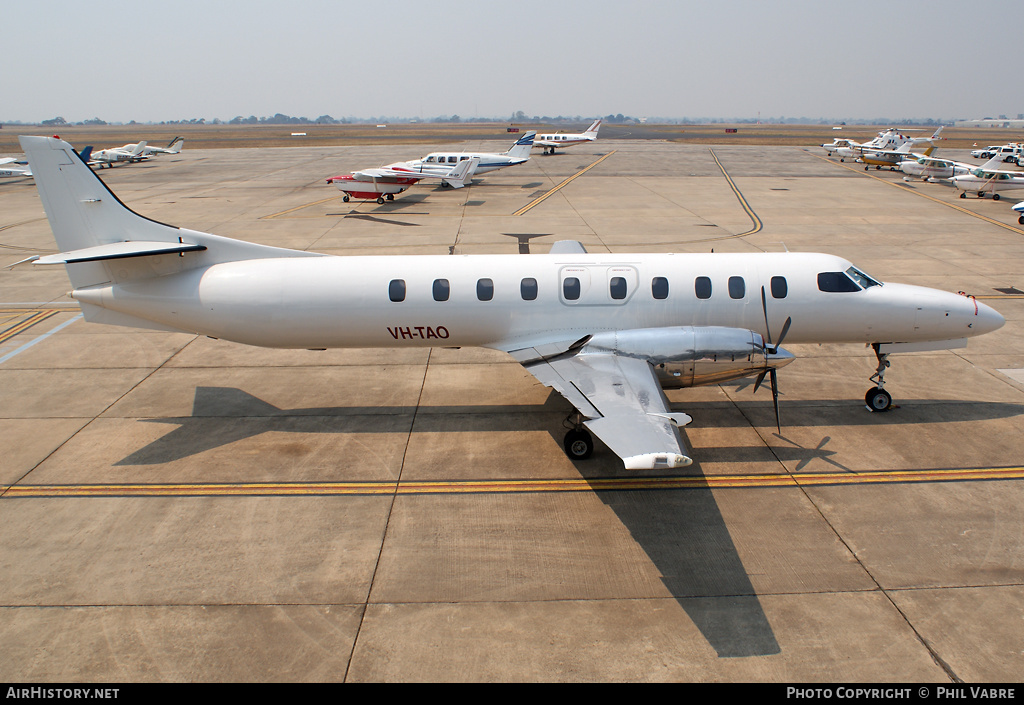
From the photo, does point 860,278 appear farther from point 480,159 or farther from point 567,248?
point 480,159

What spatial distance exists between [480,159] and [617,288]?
41.4 meters

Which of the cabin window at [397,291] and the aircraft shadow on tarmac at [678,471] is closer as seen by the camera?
the aircraft shadow on tarmac at [678,471]

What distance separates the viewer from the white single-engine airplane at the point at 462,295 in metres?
11.8

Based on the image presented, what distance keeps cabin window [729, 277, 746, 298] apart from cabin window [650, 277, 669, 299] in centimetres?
128

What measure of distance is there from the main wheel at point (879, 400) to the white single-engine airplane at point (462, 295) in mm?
22

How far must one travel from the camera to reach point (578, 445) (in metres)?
10.8

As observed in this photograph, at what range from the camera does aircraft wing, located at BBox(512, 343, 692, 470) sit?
8148 mm

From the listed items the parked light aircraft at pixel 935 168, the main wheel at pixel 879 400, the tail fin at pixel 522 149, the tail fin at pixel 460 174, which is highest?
the tail fin at pixel 522 149

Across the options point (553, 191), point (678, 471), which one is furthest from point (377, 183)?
point (678, 471)

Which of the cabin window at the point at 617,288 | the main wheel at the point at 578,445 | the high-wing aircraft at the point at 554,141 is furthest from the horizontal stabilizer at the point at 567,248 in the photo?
the high-wing aircraft at the point at 554,141

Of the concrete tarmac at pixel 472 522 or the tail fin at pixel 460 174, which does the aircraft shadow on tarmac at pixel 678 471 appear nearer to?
the concrete tarmac at pixel 472 522

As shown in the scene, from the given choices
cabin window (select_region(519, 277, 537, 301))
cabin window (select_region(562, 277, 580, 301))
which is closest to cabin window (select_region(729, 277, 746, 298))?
cabin window (select_region(562, 277, 580, 301))

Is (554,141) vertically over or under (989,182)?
over
